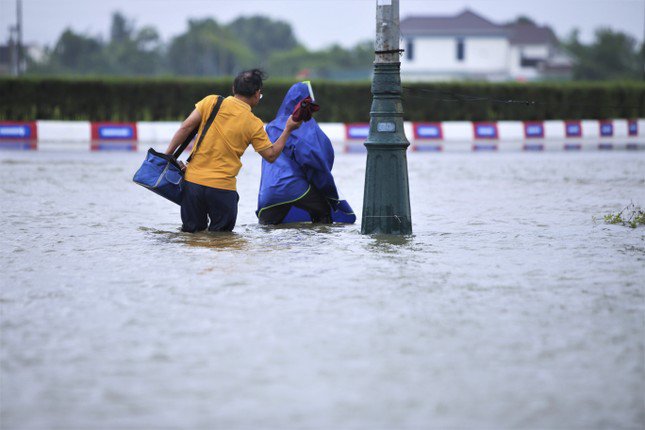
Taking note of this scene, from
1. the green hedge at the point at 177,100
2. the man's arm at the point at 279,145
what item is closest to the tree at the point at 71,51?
the green hedge at the point at 177,100

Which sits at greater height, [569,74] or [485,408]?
[569,74]

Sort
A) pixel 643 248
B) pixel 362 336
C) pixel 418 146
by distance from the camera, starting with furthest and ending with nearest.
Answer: pixel 418 146 → pixel 643 248 → pixel 362 336

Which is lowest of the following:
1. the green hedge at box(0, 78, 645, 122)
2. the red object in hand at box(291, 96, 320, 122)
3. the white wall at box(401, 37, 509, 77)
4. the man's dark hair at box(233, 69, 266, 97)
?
the red object in hand at box(291, 96, 320, 122)

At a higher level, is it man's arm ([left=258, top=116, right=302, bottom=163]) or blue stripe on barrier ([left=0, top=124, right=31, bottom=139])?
blue stripe on barrier ([left=0, top=124, right=31, bottom=139])

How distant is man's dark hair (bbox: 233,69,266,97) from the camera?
932 cm

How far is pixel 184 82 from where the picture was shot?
32.1 meters

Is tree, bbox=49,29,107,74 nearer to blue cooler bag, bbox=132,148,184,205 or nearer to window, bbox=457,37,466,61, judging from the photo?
window, bbox=457,37,466,61

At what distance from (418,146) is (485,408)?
23326mm

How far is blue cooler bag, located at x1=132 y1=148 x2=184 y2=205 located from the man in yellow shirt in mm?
85

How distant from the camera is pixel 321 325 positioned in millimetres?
5594

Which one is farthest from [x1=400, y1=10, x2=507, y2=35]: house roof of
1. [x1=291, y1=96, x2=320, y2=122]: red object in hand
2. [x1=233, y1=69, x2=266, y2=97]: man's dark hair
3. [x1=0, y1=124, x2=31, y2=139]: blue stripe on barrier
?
[x1=291, y1=96, x2=320, y2=122]: red object in hand

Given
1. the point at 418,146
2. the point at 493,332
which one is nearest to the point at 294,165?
the point at 493,332

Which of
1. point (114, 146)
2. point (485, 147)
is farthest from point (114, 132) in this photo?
point (485, 147)

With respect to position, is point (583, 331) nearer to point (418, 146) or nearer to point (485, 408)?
point (485, 408)
